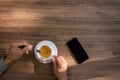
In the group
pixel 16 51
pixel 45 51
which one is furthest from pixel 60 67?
pixel 16 51

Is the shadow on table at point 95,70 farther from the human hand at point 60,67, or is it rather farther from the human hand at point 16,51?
the human hand at point 16,51

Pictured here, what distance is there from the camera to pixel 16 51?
129cm

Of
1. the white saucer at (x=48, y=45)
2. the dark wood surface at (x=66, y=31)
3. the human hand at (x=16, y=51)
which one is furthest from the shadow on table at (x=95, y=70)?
the human hand at (x=16, y=51)

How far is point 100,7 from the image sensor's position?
1385 mm

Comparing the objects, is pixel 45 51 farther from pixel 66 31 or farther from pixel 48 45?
pixel 66 31

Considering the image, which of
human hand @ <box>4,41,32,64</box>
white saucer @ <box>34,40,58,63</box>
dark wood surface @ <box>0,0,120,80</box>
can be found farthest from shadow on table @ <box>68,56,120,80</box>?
human hand @ <box>4,41,32,64</box>

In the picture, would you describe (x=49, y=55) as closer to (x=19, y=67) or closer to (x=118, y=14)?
(x=19, y=67)

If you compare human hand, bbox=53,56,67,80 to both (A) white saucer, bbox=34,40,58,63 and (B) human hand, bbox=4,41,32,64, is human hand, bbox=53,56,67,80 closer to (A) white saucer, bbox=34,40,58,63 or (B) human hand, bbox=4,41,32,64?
(A) white saucer, bbox=34,40,58,63

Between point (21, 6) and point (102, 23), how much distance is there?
1.28 ft

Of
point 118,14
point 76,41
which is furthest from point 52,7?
point 118,14

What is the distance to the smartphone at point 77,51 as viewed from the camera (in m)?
1.32

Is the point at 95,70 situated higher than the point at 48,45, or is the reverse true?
the point at 48,45

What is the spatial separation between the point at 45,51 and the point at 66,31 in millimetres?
139

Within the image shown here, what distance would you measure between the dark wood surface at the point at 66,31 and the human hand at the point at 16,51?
1.3 inches
